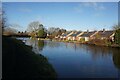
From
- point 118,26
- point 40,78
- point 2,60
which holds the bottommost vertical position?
point 40,78

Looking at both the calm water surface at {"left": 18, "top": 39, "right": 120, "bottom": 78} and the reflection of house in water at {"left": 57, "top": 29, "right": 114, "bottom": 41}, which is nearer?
the calm water surface at {"left": 18, "top": 39, "right": 120, "bottom": 78}

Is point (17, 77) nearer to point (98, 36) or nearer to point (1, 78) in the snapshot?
point (1, 78)

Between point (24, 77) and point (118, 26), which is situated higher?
point (118, 26)

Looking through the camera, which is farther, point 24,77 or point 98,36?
point 98,36

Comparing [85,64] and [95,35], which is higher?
[95,35]

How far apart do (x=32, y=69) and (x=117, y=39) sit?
16451 mm

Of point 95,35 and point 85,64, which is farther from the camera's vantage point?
point 95,35

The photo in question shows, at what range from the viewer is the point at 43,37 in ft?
128

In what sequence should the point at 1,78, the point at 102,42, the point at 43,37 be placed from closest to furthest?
the point at 1,78 → the point at 102,42 → the point at 43,37

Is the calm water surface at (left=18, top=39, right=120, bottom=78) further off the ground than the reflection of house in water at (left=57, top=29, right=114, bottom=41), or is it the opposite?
the reflection of house in water at (left=57, top=29, right=114, bottom=41)

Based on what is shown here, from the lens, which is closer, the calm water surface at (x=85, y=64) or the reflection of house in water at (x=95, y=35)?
the calm water surface at (x=85, y=64)

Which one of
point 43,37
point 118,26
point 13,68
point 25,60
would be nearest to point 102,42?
point 118,26

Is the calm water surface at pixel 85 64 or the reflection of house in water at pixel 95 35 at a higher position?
the reflection of house in water at pixel 95 35

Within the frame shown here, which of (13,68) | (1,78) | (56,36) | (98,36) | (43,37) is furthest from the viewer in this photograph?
(56,36)
